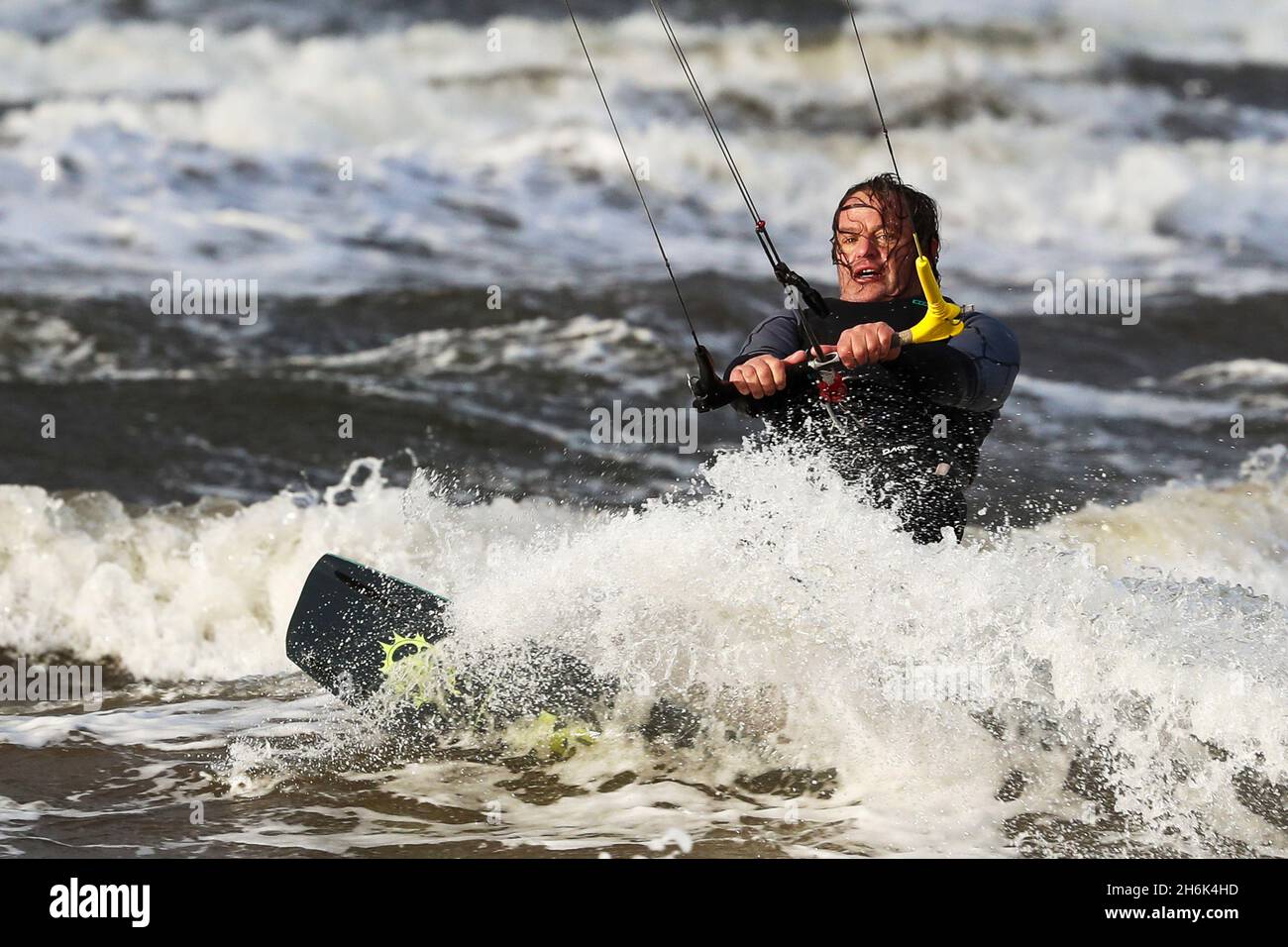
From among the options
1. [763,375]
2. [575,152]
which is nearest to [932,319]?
[763,375]

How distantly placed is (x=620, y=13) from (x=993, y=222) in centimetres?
670

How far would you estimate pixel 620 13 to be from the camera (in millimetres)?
23031

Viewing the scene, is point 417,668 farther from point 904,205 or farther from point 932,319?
point 904,205

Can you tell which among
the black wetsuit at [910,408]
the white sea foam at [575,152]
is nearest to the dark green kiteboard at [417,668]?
the black wetsuit at [910,408]

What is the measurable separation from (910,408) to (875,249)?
1.66 ft

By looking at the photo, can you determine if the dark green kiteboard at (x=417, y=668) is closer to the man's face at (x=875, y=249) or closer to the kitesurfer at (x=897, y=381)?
the kitesurfer at (x=897, y=381)

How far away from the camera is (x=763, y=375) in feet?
14.0

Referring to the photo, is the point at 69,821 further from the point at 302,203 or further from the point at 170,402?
the point at 302,203

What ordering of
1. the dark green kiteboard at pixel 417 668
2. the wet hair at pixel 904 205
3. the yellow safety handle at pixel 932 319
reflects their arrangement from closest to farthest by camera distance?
the yellow safety handle at pixel 932 319 < the wet hair at pixel 904 205 < the dark green kiteboard at pixel 417 668

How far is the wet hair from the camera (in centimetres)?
461

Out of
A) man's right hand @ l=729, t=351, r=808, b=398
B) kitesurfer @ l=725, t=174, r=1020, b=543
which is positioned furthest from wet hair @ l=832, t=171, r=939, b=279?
man's right hand @ l=729, t=351, r=808, b=398

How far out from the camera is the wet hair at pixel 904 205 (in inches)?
181


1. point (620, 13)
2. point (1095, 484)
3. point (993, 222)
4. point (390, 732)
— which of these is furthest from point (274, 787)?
point (620, 13)

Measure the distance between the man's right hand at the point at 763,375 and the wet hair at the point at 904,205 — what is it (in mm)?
551
